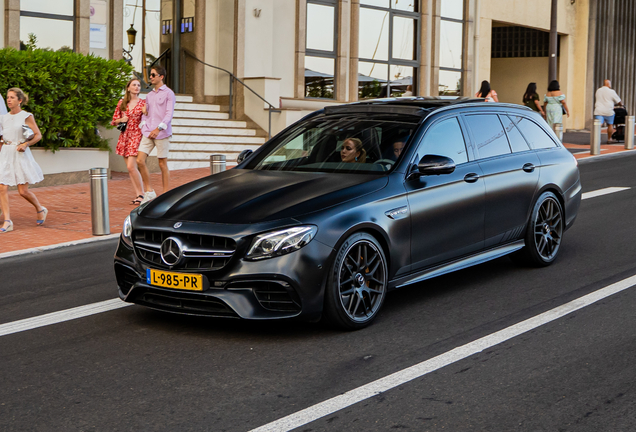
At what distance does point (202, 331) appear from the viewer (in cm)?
583

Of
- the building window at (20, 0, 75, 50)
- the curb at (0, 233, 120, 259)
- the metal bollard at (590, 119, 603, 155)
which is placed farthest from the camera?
the metal bollard at (590, 119, 603, 155)

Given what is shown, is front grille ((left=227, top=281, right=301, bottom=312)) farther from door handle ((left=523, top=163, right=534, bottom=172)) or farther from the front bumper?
door handle ((left=523, top=163, right=534, bottom=172))

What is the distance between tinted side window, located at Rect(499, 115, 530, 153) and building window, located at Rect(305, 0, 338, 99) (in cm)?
1537

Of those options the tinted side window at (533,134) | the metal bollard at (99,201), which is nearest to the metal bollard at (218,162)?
the metal bollard at (99,201)

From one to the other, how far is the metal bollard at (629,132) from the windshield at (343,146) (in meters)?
18.1

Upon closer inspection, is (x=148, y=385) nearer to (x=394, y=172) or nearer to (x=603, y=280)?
(x=394, y=172)

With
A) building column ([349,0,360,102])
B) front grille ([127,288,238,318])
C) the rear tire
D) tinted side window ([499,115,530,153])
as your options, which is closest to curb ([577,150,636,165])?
building column ([349,0,360,102])

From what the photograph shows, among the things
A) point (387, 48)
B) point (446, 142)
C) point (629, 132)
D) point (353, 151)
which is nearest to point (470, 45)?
point (387, 48)

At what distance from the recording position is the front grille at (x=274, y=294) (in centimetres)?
539

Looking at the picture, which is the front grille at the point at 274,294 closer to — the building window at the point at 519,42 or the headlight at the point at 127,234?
the headlight at the point at 127,234

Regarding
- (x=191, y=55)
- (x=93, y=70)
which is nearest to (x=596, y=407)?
(x=93, y=70)

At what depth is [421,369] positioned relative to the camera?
4.96 meters

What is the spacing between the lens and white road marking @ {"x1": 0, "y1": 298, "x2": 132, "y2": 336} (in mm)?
6129

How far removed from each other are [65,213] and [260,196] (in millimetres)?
7019
